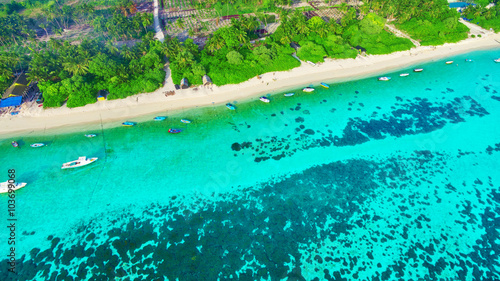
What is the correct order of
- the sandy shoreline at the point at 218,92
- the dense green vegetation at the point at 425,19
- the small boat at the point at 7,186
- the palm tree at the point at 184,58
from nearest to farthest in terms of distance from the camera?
the small boat at the point at 7,186, the sandy shoreline at the point at 218,92, the palm tree at the point at 184,58, the dense green vegetation at the point at 425,19

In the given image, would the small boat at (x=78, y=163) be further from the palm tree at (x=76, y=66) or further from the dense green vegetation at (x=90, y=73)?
the palm tree at (x=76, y=66)

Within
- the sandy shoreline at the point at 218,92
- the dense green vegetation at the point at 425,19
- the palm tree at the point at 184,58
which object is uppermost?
the dense green vegetation at the point at 425,19

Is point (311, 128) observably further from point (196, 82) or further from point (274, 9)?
point (274, 9)

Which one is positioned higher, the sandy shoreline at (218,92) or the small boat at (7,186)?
the sandy shoreline at (218,92)

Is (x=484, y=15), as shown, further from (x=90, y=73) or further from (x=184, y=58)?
(x=90, y=73)

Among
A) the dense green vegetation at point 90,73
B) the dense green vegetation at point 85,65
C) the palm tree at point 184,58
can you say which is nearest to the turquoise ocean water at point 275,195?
the dense green vegetation at point 90,73

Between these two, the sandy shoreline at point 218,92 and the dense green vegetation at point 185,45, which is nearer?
the sandy shoreline at point 218,92
